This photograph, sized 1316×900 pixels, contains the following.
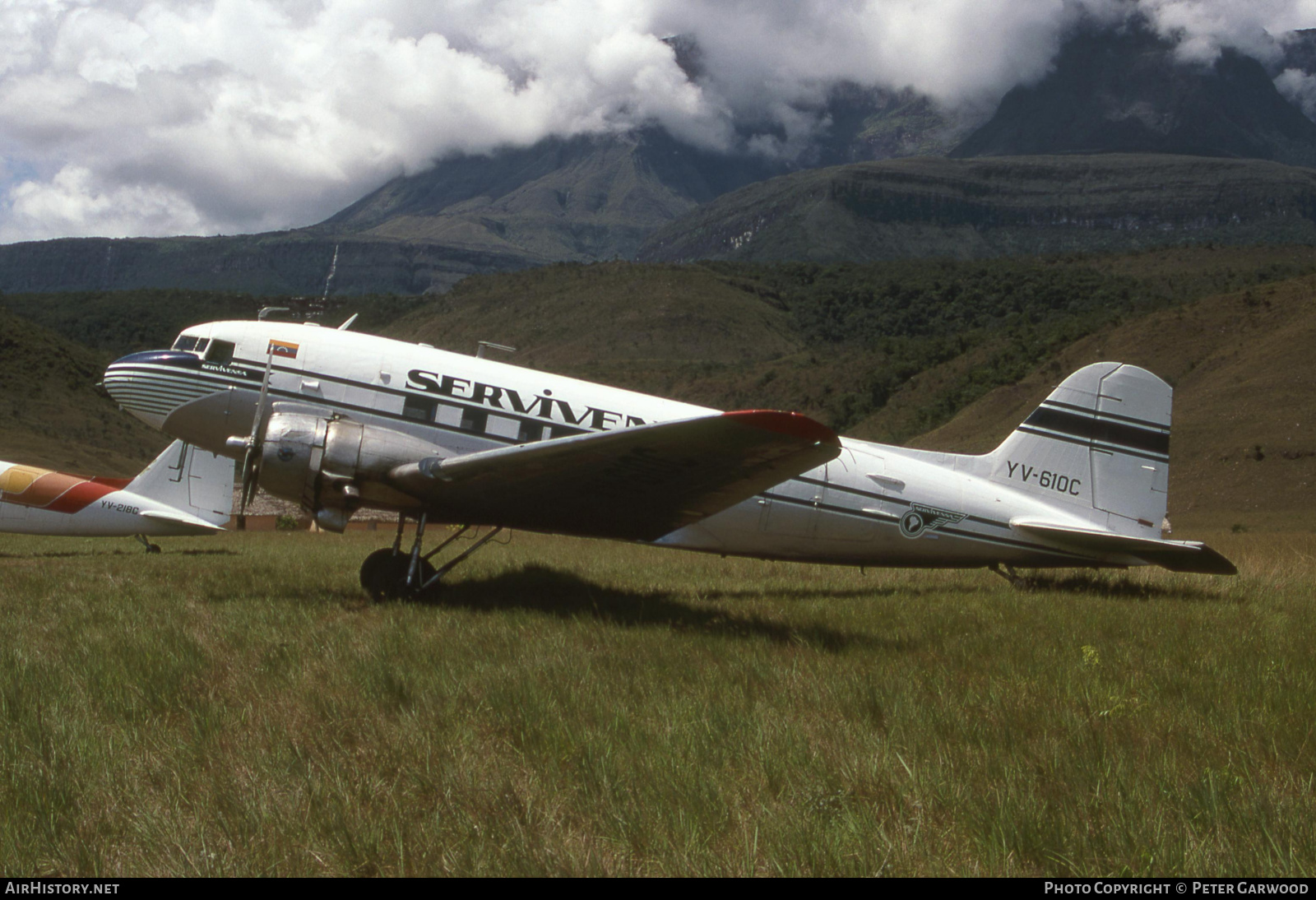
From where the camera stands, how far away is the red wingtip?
724 centimetres

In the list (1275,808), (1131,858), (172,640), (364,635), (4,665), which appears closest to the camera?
(1131,858)

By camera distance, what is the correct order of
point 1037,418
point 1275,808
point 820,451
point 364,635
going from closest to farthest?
1. point 1275,808
2. point 364,635
3. point 820,451
4. point 1037,418

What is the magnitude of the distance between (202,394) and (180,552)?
11081 mm

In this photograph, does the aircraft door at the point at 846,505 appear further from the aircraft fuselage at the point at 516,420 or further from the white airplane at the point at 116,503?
the white airplane at the point at 116,503

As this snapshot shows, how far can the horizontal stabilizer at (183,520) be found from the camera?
19.4 metres

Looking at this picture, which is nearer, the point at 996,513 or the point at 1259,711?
the point at 1259,711

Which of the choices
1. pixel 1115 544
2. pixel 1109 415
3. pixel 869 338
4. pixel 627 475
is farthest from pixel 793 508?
pixel 869 338

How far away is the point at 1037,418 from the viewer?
12.8 meters

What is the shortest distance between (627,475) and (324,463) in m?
3.37

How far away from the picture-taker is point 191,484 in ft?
65.6

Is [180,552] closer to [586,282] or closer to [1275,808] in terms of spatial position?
[1275,808]

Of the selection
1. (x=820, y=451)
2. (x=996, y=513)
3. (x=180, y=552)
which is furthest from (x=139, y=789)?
(x=180, y=552)

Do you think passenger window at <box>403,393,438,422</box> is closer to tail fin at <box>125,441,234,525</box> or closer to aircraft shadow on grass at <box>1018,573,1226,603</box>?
aircraft shadow on grass at <box>1018,573,1226,603</box>

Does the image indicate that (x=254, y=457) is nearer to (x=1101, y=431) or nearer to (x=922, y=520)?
(x=922, y=520)
